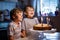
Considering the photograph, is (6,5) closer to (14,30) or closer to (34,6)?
(34,6)

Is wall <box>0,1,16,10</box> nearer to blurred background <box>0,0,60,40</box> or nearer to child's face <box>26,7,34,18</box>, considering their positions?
blurred background <box>0,0,60,40</box>

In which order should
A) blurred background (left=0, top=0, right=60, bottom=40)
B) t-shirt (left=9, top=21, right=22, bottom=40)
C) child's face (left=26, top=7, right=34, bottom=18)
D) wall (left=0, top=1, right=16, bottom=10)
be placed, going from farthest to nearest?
wall (left=0, top=1, right=16, bottom=10), blurred background (left=0, top=0, right=60, bottom=40), child's face (left=26, top=7, right=34, bottom=18), t-shirt (left=9, top=21, right=22, bottom=40)

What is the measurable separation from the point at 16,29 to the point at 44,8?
2193 mm

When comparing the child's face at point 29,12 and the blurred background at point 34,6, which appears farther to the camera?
the blurred background at point 34,6

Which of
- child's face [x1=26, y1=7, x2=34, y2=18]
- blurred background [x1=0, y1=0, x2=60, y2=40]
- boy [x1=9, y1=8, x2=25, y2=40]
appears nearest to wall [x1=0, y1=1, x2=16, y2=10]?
blurred background [x1=0, y1=0, x2=60, y2=40]

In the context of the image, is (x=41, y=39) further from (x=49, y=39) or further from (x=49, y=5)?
(x=49, y=5)

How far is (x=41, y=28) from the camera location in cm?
153

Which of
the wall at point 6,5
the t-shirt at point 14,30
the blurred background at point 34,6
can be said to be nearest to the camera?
the t-shirt at point 14,30

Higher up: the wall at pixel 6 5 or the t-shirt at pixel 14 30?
the wall at pixel 6 5

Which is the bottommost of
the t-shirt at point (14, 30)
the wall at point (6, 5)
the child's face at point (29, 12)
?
the t-shirt at point (14, 30)

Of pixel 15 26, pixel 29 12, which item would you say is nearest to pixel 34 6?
pixel 29 12

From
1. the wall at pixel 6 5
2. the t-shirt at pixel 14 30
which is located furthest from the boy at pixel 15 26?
the wall at pixel 6 5

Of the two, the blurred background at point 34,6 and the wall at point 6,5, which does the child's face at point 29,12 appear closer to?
the blurred background at point 34,6

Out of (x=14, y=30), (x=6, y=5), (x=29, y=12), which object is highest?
(x=6, y=5)
